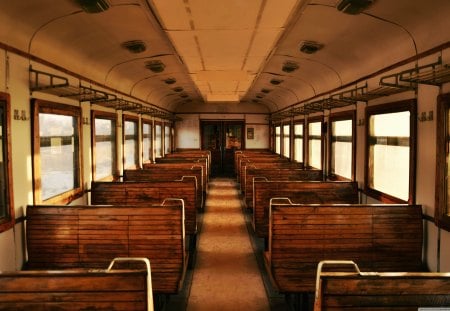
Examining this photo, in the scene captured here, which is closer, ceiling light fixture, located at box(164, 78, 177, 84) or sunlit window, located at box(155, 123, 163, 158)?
ceiling light fixture, located at box(164, 78, 177, 84)

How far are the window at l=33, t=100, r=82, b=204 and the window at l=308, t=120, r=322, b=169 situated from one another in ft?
17.2

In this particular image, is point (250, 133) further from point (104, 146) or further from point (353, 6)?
point (353, 6)

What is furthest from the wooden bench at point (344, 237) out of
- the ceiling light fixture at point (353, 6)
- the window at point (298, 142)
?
the window at point (298, 142)

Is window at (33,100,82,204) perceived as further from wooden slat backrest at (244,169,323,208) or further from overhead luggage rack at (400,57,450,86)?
overhead luggage rack at (400,57,450,86)

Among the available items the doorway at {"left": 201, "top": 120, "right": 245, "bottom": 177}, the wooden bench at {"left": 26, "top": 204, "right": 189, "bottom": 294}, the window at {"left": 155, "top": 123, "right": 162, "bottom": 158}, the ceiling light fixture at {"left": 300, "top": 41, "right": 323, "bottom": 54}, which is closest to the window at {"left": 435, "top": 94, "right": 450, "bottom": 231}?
the ceiling light fixture at {"left": 300, "top": 41, "right": 323, "bottom": 54}

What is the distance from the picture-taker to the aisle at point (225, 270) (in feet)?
14.4

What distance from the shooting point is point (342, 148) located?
7453 millimetres

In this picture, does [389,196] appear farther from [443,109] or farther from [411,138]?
[443,109]

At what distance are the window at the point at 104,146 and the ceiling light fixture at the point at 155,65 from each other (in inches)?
44.5

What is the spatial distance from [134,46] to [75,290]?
4.26m

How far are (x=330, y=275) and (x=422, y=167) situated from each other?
2.57 metres

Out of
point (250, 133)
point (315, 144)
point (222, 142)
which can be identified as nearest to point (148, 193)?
point (315, 144)

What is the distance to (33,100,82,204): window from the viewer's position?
448 cm

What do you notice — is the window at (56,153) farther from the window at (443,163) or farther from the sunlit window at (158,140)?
the sunlit window at (158,140)
